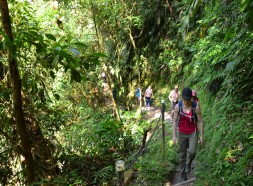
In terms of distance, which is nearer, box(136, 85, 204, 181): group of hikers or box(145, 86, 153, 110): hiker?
box(136, 85, 204, 181): group of hikers

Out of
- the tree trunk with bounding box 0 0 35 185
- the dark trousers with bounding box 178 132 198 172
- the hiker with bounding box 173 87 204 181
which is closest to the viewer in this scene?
the tree trunk with bounding box 0 0 35 185

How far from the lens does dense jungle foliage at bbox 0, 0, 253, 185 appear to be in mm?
2539

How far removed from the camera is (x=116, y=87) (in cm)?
1920

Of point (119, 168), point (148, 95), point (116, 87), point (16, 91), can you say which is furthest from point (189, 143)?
point (116, 87)

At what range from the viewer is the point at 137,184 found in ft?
19.1

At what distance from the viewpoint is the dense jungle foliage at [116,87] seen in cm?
254

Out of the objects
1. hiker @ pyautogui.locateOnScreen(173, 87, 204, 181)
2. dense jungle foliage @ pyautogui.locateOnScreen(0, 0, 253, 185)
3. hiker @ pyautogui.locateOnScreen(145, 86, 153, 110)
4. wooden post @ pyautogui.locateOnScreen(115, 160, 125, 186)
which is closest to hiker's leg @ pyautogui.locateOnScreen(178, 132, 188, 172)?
hiker @ pyautogui.locateOnScreen(173, 87, 204, 181)

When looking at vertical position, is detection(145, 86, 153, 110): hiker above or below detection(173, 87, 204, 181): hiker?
above

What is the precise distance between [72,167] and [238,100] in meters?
4.03

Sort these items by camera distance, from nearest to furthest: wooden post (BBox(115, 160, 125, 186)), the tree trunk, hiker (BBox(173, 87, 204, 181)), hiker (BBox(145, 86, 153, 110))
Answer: the tree trunk → wooden post (BBox(115, 160, 125, 186)) → hiker (BBox(173, 87, 204, 181)) → hiker (BBox(145, 86, 153, 110))

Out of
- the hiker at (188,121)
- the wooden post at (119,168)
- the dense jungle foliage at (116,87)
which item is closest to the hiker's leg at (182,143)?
the hiker at (188,121)

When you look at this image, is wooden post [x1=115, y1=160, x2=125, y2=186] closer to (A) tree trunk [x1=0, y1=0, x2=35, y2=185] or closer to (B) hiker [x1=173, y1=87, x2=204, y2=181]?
(A) tree trunk [x1=0, y1=0, x2=35, y2=185]

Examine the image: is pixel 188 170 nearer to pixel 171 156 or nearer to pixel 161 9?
pixel 171 156

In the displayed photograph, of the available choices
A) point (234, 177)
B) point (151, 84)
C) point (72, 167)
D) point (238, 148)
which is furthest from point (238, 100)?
point (151, 84)
